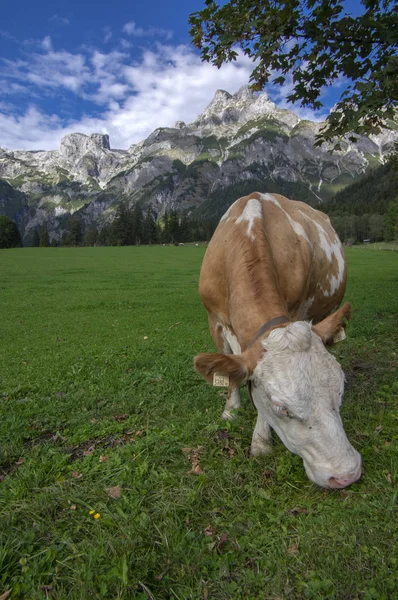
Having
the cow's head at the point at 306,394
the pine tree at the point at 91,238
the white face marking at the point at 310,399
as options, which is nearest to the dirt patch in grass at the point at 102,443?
the cow's head at the point at 306,394

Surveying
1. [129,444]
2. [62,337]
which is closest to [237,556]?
[129,444]

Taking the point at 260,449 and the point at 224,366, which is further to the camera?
the point at 260,449

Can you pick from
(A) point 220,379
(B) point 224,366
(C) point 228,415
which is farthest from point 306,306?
(B) point 224,366

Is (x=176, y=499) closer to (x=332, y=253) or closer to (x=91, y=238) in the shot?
(x=332, y=253)

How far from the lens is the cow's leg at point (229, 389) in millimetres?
5504

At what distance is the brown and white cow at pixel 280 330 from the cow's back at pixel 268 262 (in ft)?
0.05

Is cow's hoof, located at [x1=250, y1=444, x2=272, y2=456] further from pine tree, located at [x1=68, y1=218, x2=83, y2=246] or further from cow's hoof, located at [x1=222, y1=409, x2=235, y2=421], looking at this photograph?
pine tree, located at [x1=68, y1=218, x2=83, y2=246]

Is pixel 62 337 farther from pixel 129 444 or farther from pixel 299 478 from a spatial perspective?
pixel 299 478

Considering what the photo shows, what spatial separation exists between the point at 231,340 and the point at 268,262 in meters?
1.50

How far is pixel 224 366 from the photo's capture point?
136 inches

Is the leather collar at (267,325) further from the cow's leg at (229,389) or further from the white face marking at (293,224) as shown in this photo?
the white face marking at (293,224)

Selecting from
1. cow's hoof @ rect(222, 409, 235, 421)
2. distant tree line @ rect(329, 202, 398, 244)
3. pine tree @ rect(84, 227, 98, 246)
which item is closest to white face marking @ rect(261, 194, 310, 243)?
cow's hoof @ rect(222, 409, 235, 421)

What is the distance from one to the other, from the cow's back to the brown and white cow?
0.05ft

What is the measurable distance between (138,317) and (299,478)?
1301 centimetres
